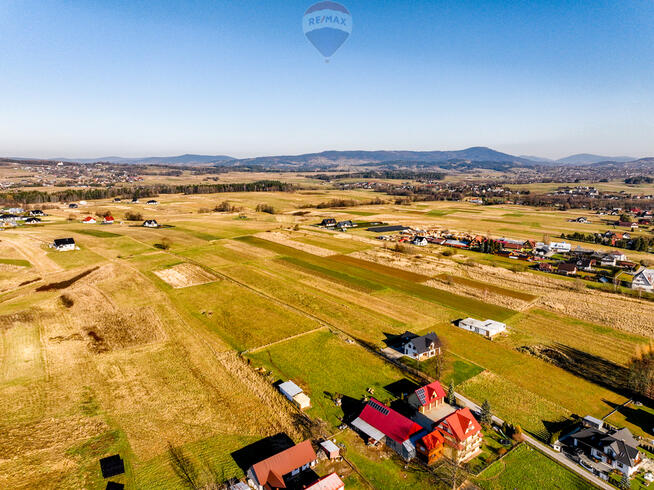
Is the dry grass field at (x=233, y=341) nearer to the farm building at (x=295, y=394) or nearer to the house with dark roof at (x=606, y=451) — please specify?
the farm building at (x=295, y=394)

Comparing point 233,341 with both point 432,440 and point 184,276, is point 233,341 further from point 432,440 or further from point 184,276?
point 184,276

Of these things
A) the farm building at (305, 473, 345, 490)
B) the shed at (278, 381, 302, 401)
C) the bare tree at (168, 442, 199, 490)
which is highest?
the farm building at (305, 473, 345, 490)

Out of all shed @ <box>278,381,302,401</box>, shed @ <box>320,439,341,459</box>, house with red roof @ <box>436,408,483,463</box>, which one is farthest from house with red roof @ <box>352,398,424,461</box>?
shed @ <box>278,381,302,401</box>

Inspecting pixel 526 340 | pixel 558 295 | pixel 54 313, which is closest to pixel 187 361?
pixel 54 313

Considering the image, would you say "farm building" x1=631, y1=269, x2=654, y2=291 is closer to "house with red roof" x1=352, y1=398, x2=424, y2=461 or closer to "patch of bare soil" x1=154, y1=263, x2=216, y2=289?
"house with red roof" x1=352, y1=398, x2=424, y2=461

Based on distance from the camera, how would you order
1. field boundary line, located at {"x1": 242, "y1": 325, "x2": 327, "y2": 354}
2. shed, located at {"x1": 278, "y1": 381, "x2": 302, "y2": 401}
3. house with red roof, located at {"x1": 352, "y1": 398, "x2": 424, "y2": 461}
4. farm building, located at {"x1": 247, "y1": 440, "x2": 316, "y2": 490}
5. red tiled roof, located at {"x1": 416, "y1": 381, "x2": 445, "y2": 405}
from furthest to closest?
field boundary line, located at {"x1": 242, "y1": 325, "x2": 327, "y2": 354}
shed, located at {"x1": 278, "y1": 381, "x2": 302, "y2": 401}
red tiled roof, located at {"x1": 416, "y1": 381, "x2": 445, "y2": 405}
house with red roof, located at {"x1": 352, "y1": 398, "x2": 424, "y2": 461}
farm building, located at {"x1": 247, "y1": 440, "x2": 316, "y2": 490}

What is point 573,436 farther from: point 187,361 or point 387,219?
point 387,219

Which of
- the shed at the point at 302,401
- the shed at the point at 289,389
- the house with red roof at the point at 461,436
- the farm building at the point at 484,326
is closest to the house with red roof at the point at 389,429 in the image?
the house with red roof at the point at 461,436
